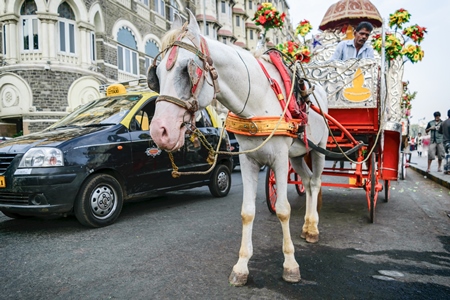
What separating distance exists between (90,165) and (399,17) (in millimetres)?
5543

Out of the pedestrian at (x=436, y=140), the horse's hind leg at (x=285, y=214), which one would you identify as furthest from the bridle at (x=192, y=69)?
the pedestrian at (x=436, y=140)

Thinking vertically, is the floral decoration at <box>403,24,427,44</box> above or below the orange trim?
above

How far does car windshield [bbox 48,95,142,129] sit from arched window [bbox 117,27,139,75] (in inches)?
596

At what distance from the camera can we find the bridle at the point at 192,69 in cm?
222

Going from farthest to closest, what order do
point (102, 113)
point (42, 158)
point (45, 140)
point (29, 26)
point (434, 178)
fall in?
point (29, 26)
point (434, 178)
point (102, 113)
point (45, 140)
point (42, 158)

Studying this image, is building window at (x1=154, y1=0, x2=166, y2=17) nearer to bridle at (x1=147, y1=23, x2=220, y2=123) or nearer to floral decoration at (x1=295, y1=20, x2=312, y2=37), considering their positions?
floral decoration at (x1=295, y1=20, x2=312, y2=37)

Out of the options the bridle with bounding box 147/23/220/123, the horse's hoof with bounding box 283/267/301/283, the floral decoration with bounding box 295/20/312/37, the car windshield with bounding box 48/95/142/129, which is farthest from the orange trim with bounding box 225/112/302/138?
the floral decoration with bounding box 295/20/312/37

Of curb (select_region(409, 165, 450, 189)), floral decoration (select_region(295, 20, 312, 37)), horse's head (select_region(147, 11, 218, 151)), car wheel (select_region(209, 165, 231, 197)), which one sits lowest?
curb (select_region(409, 165, 450, 189))

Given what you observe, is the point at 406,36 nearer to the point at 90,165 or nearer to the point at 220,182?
the point at 220,182

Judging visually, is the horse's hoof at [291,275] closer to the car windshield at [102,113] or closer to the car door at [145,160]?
the car door at [145,160]

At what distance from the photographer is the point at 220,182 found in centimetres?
712

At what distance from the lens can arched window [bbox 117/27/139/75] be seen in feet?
65.7

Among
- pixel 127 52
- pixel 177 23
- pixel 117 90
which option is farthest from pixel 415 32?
pixel 127 52

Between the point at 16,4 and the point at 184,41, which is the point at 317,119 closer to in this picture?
the point at 184,41
